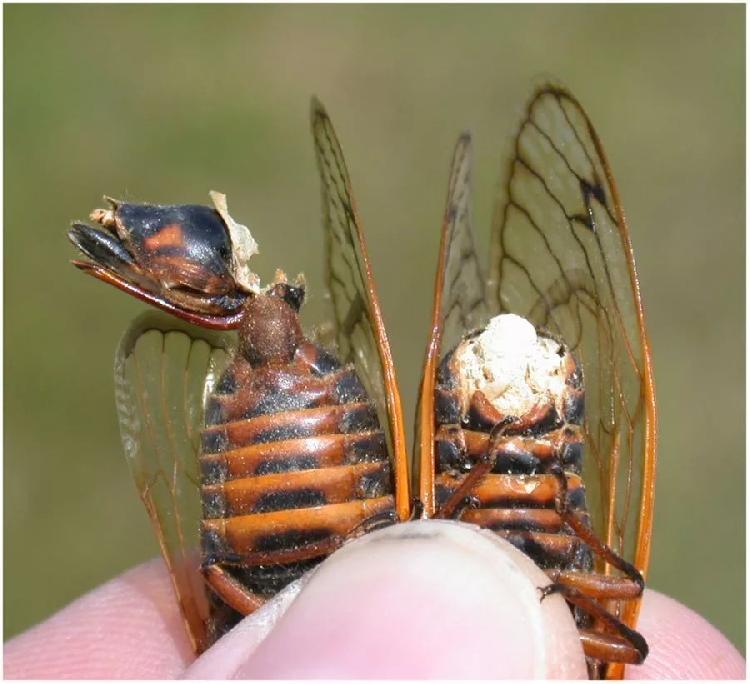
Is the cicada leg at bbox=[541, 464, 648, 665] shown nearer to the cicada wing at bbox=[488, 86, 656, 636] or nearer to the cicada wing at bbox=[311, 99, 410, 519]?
the cicada wing at bbox=[488, 86, 656, 636]

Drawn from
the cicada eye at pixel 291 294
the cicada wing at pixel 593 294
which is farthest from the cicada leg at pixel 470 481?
the cicada eye at pixel 291 294

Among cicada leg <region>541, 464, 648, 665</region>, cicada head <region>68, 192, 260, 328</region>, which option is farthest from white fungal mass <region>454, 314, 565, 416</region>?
cicada head <region>68, 192, 260, 328</region>

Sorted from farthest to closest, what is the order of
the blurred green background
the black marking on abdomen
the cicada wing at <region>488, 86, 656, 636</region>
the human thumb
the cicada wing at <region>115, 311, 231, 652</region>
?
the blurred green background → the cicada wing at <region>115, 311, 231, 652</region> → the cicada wing at <region>488, 86, 656, 636</region> → the black marking on abdomen → the human thumb

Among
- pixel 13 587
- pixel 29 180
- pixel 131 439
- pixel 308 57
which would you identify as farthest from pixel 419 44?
pixel 131 439

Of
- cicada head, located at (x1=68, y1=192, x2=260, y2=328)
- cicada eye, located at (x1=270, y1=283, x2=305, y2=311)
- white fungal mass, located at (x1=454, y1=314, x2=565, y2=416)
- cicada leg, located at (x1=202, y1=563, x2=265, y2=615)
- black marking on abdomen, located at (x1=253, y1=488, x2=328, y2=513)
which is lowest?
cicada leg, located at (x1=202, y1=563, x2=265, y2=615)

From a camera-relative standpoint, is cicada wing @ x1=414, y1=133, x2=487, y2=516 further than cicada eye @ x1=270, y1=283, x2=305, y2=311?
No

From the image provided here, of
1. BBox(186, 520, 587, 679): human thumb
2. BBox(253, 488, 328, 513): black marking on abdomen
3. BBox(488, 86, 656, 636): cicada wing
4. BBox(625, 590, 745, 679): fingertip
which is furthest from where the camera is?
BBox(625, 590, 745, 679): fingertip

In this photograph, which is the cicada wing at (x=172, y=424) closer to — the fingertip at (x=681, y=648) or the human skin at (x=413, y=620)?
the human skin at (x=413, y=620)

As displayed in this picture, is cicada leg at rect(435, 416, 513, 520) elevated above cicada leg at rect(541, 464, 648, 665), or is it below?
above
